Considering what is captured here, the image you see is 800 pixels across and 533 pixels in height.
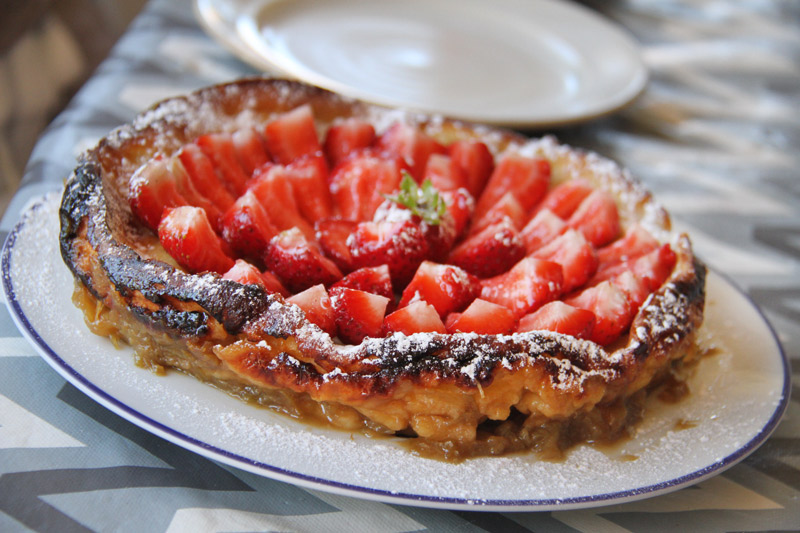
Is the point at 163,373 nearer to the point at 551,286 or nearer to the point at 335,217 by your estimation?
the point at 335,217

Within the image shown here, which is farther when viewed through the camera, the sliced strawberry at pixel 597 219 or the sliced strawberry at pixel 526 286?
the sliced strawberry at pixel 597 219

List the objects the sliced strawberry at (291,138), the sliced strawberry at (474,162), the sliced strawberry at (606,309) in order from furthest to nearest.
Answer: the sliced strawberry at (474,162) → the sliced strawberry at (291,138) → the sliced strawberry at (606,309)

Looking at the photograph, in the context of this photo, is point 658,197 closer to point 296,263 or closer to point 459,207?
point 459,207

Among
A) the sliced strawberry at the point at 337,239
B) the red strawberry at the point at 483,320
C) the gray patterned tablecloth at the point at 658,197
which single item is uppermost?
the red strawberry at the point at 483,320

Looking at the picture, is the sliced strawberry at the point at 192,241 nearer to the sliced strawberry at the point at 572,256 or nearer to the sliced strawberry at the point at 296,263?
the sliced strawberry at the point at 296,263

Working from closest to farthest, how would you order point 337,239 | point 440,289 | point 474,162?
point 440,289 → point 337,239 → point 474,162

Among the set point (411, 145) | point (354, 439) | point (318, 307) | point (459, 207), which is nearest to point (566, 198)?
point (459, 207)

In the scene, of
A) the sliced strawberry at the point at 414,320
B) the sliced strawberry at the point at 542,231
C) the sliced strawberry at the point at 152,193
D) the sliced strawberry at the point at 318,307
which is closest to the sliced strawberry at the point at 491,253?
the sliced strawberry at the point at 542,231
